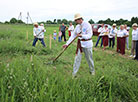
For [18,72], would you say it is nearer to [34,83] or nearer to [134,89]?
[34,83]

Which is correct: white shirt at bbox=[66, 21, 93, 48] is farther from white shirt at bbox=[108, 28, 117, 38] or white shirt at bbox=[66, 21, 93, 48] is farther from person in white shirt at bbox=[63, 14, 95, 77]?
white shirt at bbox=[108, 28, 117, 38]

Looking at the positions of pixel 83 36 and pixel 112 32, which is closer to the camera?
pixel 83 36

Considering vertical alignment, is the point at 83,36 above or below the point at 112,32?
below

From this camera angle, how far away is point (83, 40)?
11.8ft

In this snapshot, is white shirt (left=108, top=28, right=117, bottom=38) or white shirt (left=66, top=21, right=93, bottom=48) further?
white shirt (left=108, top=28, right=117, bottom=38)

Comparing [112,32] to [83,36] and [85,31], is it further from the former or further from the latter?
[83,36]

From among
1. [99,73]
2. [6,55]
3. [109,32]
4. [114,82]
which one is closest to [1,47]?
[6,55]

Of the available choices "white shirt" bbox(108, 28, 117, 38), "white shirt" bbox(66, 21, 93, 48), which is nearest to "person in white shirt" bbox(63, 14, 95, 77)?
"white shirt" bbox(66, 21, 93, 48)

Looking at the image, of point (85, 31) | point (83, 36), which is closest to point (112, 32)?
point (85, 31)

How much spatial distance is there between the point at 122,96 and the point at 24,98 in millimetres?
1792

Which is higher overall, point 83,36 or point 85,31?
point 85,31

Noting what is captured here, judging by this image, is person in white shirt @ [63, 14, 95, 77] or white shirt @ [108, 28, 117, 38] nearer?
person in white shirt @ [63, 14, 95, 77]

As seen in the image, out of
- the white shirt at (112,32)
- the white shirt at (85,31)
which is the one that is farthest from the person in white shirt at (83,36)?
the white shirt at (112,32)

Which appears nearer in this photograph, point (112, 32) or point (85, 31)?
point (85, 31)
